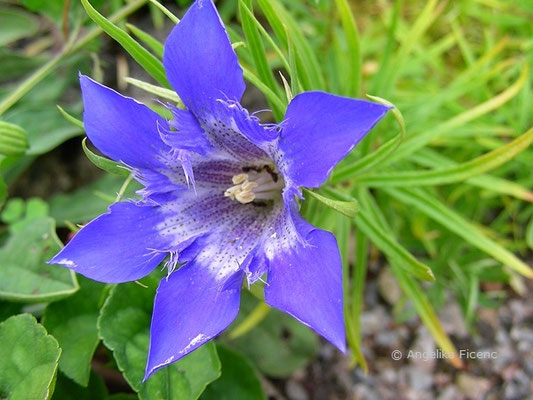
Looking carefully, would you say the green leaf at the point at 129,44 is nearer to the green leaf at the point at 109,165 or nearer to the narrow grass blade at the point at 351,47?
the green leaf at the point at 109,165

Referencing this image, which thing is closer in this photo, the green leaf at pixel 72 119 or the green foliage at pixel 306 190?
the green leaf at pixel 72 119

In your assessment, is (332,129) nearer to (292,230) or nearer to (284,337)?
(292,230)

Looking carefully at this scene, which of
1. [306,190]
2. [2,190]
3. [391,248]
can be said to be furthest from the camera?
[2,190]

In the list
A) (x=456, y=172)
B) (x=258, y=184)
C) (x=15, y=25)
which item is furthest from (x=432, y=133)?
(x=15, y=25)

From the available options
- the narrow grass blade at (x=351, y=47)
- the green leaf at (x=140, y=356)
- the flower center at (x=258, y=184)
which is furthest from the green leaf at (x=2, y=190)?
the narrow grass blade at (x=351, y=47)

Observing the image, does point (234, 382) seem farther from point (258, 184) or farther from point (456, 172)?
point (456, 172)

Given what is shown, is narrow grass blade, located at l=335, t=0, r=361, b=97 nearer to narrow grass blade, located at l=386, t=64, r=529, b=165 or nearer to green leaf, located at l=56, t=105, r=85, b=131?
narrow grass blade, located at l=386, t=64, r=529, b=165
